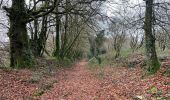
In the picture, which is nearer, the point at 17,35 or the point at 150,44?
the point at 150,44

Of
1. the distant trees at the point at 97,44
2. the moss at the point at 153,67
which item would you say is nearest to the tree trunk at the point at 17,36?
the moss at the point at 153,67

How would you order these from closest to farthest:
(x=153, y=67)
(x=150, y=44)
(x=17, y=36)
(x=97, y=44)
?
(x=153, y=67) < (x=150, y=44) < (x=17, y=36) < (x=97, y=44)

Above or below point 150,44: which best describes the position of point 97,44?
above

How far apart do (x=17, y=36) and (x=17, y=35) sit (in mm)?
73

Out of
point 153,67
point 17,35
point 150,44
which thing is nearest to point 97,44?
→ point 17,35

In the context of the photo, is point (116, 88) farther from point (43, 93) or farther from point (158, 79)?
point (43, 93)

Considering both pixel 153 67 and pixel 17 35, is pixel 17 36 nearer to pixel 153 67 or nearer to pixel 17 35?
pixel 17 35

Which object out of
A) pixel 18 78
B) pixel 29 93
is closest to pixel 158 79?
pixel 29 93

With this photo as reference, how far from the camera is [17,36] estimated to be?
2358 cm

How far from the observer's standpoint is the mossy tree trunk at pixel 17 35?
2323cm

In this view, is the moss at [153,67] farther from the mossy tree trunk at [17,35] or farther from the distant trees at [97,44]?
the distant trees at [97,44]

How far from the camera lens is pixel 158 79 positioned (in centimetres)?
1574

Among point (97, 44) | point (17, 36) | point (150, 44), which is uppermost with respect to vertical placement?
point (17, 36)

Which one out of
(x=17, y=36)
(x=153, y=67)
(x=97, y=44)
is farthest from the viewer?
(x=97, y=44)
